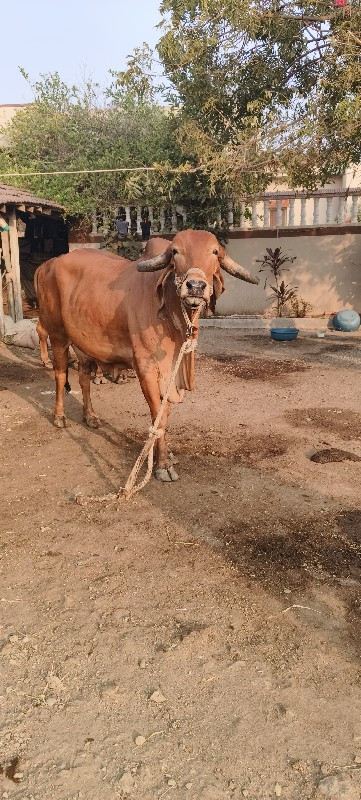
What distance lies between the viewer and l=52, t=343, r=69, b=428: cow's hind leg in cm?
588

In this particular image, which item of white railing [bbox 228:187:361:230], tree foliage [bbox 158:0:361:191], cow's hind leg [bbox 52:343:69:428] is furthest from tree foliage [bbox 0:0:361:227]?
cow's hind leg [bbox 52:343:69:428]

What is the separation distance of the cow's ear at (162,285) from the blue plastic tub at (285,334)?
6.65m

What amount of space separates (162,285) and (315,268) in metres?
9.35

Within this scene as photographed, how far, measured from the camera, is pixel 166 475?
4469 mm

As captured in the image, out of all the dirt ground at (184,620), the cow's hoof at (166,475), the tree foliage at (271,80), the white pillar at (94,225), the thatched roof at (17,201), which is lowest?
the dirt ground at (184,620)

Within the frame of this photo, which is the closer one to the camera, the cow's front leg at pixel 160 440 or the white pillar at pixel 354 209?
the cow's front leg at pixel 160 440

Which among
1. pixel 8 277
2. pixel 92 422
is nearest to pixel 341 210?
pixel 8 277

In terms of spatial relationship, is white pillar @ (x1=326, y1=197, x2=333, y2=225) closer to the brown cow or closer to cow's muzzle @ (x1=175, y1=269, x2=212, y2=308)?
the brown cow

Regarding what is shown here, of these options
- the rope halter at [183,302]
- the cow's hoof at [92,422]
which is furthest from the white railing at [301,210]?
the rope halter at [183,302]

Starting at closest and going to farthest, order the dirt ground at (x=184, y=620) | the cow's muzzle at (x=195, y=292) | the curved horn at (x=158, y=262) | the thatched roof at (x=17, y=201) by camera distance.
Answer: the dirt ground at (x=184, y=620) → the cow's muzzle at (x=195, y=292) → the curved horn at (x=158, y=262) → the thatched roof at (x=17, y=201)

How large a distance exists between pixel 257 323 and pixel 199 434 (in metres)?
7.31

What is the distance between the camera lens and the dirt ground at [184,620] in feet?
6.70

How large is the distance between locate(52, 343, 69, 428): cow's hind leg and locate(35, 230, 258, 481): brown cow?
1 cm

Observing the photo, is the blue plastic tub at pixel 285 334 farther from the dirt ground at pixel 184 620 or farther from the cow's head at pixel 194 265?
the cow's head at pixel 194 265
